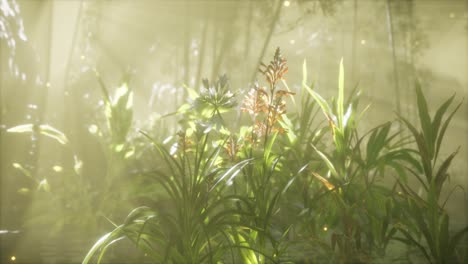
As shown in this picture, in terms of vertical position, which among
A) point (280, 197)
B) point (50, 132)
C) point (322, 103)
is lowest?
point (280, 197)

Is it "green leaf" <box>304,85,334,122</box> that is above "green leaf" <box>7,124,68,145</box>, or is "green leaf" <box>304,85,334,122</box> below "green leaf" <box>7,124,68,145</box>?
above

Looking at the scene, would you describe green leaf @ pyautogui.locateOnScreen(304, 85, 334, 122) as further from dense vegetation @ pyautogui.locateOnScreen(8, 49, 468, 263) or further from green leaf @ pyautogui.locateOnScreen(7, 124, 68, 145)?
green leaf @ pyautogui.locateOnScreen(7, 124, 68, 145)

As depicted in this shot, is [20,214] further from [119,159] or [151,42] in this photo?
[151,42]

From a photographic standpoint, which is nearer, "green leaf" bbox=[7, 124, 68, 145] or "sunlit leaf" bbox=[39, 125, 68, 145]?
"green leaf" bbox=[7, 124, 68, 145]

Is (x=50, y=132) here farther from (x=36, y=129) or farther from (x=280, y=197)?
(x=280, y=197)

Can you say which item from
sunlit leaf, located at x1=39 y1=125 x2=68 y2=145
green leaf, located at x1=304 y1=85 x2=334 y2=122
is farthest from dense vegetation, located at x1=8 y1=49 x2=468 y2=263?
sunlit leaf, located at x1=39 y1=125 x2=68 y2=145

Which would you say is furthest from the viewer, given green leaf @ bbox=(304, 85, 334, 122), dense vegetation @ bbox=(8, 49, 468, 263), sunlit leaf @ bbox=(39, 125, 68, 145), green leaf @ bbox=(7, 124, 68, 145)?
sunlit leaf @ bbox=(39, 125, 68, 145)

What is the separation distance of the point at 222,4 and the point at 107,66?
10.8m

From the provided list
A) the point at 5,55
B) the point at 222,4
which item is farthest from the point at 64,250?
the point at 222,4

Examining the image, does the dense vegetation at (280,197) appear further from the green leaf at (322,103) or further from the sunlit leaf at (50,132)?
the sunlit leaf at (50,132)

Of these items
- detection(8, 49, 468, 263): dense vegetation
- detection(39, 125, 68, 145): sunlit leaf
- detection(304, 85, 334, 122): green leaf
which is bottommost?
detection(8, 49, 468, 263): dense vegetation

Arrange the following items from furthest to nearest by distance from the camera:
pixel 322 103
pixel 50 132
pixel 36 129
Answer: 1. pixel 50 132
2. pixel 36 129
3. pixel 322 103

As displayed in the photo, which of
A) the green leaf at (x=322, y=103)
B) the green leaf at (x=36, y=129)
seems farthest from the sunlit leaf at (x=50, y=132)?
the green leaf at (x=322, y=103)

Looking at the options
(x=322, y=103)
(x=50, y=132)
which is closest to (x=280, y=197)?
(x=322, y=103)
